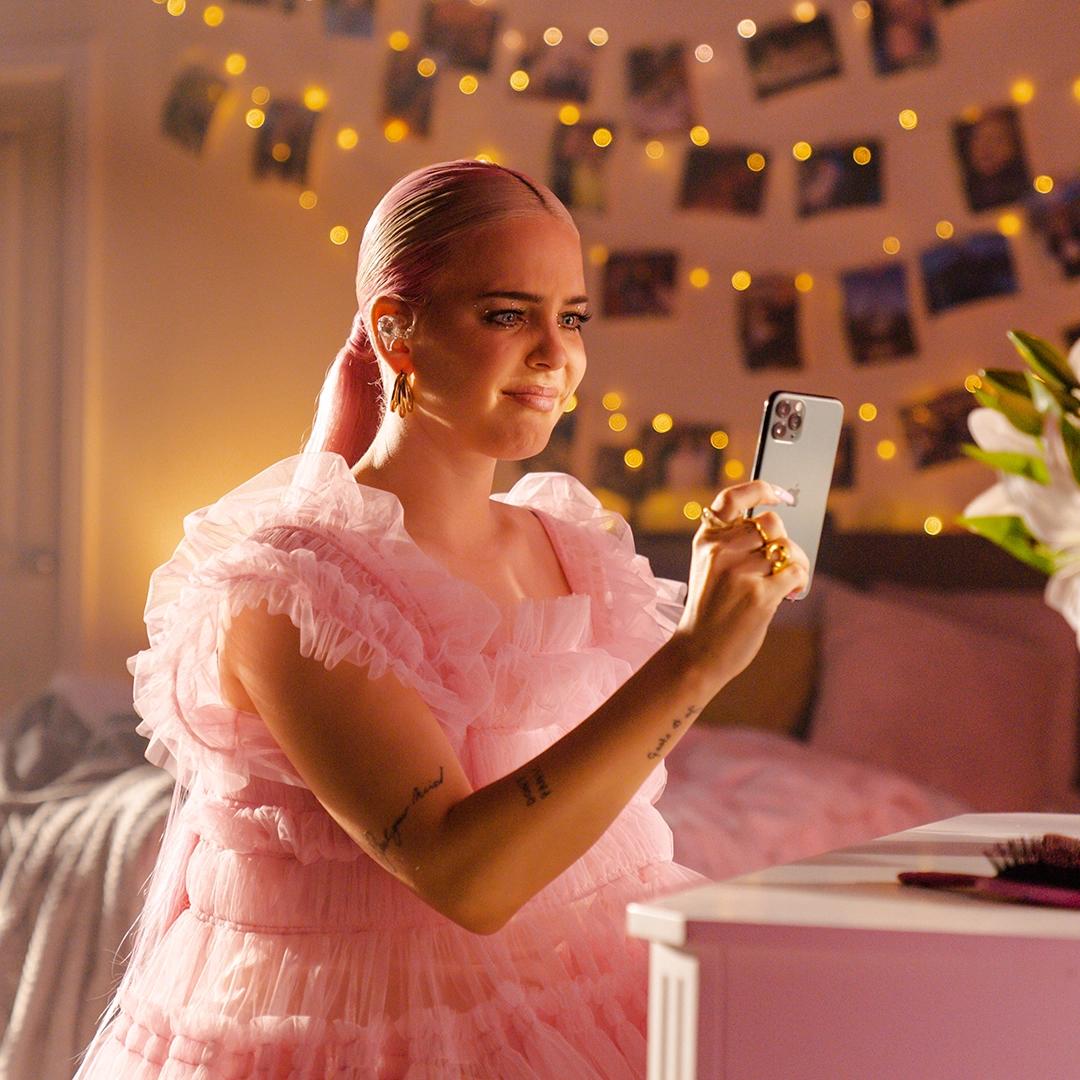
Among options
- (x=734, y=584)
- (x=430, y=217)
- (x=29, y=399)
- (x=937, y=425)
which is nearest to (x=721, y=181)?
(x=937, y=425)

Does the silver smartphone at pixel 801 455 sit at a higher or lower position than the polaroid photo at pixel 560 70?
lower

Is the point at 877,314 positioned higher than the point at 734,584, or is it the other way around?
the point at 877,314

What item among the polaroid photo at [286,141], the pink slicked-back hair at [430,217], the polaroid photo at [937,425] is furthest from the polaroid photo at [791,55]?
the pink slicked-back hair at [430,217]

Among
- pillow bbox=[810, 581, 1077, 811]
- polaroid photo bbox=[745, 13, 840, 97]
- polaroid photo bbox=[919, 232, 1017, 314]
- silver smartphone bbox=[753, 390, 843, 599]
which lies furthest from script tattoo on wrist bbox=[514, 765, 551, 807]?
polaroid photo bbox=[745, 13, 840, 97]

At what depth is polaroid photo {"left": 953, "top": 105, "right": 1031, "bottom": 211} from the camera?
125 inches

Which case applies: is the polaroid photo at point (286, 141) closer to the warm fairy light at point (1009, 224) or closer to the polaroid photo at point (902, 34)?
the polaroid photo at point (902, 34)

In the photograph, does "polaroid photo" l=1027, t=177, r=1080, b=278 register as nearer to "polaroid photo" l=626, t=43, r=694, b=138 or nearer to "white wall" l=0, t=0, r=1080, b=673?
"white wall" l=0, t=0, r=1080, b=673

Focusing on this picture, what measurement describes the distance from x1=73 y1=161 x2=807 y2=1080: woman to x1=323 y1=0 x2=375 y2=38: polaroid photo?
292 cm

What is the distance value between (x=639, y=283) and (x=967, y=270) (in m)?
0.76

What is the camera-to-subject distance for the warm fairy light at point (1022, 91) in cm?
317

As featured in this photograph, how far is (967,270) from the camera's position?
324cm

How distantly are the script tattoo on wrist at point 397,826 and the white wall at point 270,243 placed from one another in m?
2.64

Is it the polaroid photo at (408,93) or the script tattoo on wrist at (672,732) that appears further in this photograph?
the polaroid photo at (408,93)

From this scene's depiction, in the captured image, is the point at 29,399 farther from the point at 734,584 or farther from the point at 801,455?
the point at 734,584
